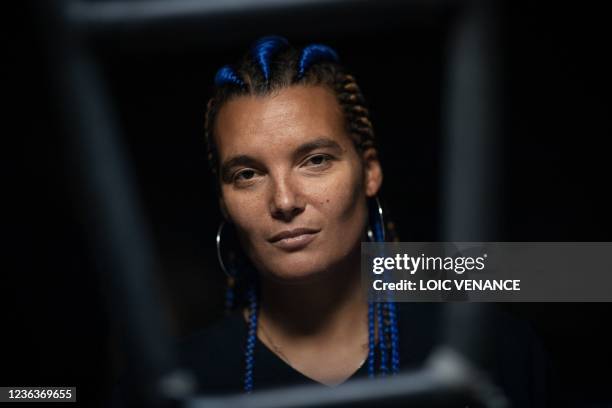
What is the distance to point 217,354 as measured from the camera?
1303mm

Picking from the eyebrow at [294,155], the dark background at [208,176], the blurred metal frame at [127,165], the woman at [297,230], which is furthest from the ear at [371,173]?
the blurred metal frame at [127,165]

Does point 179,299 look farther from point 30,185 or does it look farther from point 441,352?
point 441,352

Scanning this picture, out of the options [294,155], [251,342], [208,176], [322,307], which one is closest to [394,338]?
[322,307]

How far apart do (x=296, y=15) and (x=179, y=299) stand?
6.34 feet

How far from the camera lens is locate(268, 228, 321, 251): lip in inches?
44.4

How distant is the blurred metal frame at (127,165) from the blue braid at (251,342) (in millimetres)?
744

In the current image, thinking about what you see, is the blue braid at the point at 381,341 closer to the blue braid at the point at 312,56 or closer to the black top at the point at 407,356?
the black top at the point at 407,356

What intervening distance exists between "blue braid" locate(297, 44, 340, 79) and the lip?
0.95 ft

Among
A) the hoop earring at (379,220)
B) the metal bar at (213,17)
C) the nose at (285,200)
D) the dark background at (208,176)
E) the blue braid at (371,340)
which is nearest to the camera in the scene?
the metal bar at (213,17)

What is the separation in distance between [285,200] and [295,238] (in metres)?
0.08

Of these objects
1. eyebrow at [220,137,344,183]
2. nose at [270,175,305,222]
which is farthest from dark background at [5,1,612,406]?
nose at [270,175,305,222]

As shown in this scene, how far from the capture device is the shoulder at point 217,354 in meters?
1.24

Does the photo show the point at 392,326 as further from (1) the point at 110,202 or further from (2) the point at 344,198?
(1) the point at 110,202

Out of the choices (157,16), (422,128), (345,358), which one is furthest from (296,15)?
(422,128)
